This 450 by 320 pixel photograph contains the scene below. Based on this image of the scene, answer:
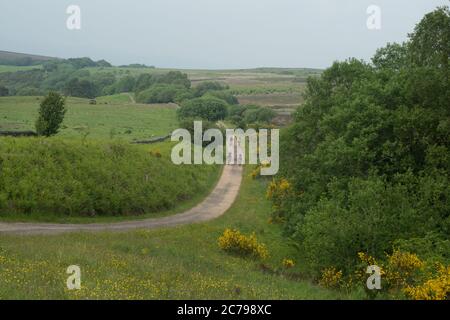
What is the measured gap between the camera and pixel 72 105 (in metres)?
105

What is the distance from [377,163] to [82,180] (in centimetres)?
2394

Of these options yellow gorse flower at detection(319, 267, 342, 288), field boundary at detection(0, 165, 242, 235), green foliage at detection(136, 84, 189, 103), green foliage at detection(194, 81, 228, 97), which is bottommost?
field boundary at detection(0, 165, 242, 235)

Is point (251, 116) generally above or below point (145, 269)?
above

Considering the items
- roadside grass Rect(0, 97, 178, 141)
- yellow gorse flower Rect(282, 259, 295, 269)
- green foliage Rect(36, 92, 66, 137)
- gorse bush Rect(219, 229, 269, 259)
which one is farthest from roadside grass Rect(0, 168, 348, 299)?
roadside grass Rect(0, 97, 178, 141)

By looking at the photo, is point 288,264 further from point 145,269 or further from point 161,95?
point 161,95

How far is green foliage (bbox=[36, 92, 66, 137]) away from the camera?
55906 mm

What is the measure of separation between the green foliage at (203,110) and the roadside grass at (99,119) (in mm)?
2979

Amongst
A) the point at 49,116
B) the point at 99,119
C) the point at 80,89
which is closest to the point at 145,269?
the point at 49,116

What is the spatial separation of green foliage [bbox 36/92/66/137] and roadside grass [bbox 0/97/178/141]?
2876 millimetres

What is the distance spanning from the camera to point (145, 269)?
56.6 ft

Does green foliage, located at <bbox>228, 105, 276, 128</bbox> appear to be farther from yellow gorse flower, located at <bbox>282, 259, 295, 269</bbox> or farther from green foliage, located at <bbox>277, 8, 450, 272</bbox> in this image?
yellow gorse flower, located at <bbox>282, 259, 295, 269</bbox>

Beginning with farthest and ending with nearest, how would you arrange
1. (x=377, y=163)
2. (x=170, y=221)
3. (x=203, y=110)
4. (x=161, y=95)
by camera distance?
(x=161, y=95)
(x=203, y=110)
(x=170, y=221)
(x=377, y=163)
